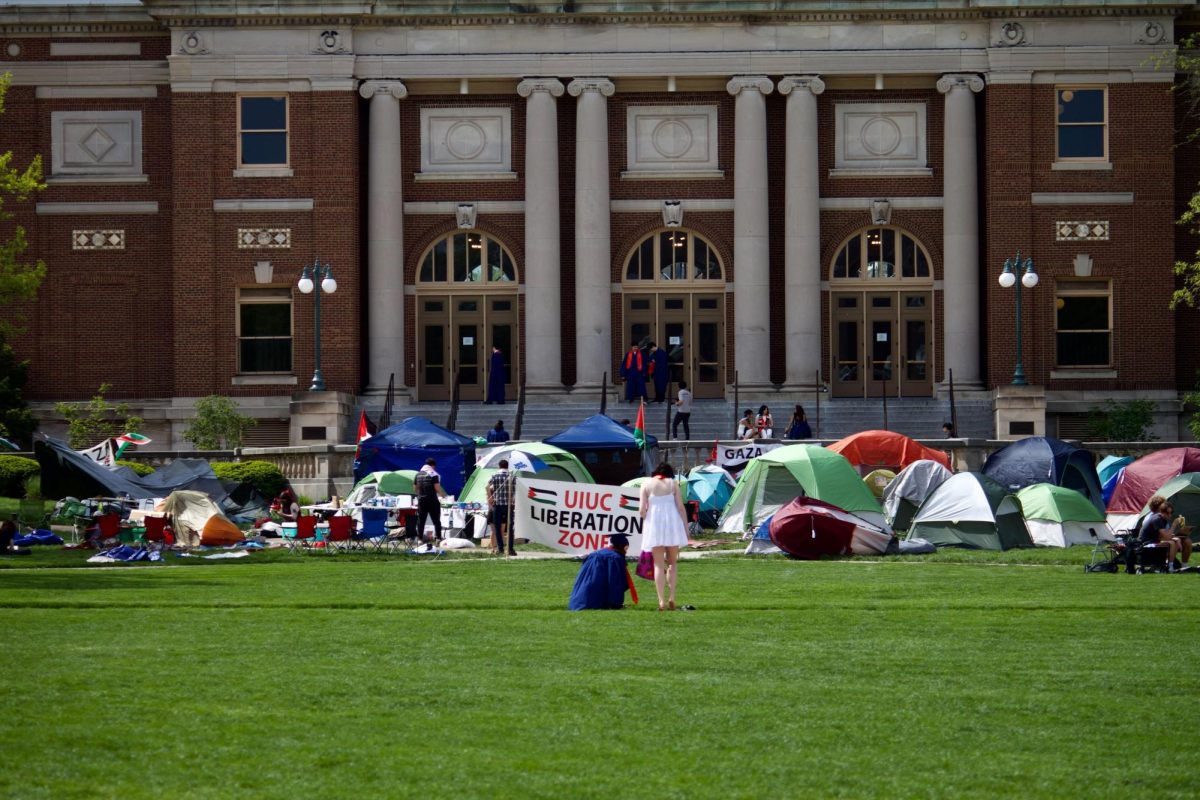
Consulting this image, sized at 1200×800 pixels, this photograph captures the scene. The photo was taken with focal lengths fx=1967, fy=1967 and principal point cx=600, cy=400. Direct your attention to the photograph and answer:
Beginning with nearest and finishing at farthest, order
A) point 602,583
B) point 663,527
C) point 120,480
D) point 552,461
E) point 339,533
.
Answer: point 602,583
point 663,527
point 339,533
point 120,480
point 552,461

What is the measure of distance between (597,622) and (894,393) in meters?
33.6

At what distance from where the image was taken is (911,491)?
34.1 meters

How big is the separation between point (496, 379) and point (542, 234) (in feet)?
12.9

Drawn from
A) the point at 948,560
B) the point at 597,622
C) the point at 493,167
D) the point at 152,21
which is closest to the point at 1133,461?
the point at 948,560

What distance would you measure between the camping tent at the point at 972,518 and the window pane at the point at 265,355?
74.8 ft

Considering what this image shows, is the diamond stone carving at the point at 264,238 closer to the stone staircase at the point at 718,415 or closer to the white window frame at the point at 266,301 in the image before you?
the white window frame at the point at 266,301

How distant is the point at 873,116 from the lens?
51156 millimetres

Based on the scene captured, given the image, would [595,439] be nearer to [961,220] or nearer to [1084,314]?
[961,220]

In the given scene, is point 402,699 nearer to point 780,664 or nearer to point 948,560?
point 780,664

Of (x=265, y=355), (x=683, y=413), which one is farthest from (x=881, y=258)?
(x=265, y=355)

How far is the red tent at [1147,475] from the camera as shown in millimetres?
35688

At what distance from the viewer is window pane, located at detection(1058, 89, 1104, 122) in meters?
50.2

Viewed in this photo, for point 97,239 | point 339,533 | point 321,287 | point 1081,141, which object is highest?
point 1081,141

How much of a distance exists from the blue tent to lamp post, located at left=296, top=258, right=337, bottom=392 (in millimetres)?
5803
